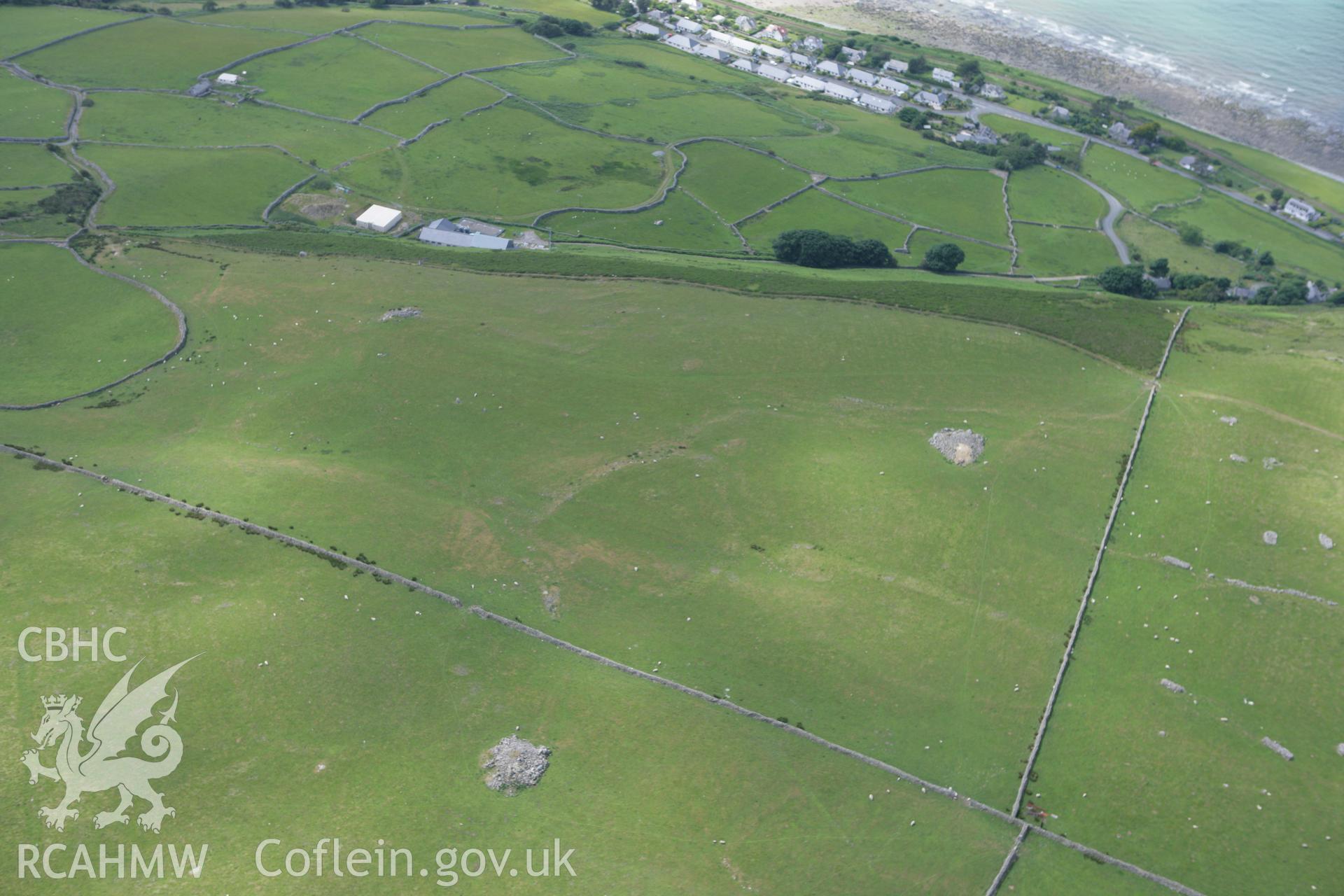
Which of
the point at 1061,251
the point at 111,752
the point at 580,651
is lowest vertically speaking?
the point at 111,752

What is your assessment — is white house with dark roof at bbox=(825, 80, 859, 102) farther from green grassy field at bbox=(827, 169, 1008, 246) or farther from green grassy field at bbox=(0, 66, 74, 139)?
green grassy field at bbox=(0, 66, 74, 139)

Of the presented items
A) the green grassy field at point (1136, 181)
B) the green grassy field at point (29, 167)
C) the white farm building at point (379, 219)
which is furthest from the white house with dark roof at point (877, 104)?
the green grassy field at point (29, 167)

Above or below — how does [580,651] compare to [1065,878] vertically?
below

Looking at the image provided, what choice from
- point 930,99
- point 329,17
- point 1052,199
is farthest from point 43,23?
point 1052,199

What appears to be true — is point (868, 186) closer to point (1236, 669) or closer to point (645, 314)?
point (645, 314)

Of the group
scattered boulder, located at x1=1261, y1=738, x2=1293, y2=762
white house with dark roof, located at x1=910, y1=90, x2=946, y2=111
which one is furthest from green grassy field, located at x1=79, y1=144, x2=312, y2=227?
white house with dark roof, located at x1=910, y1=90, x2=946, y2=111

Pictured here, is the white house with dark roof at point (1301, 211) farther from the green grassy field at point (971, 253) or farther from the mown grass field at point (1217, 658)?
the mown grass field at point (1217, 658)

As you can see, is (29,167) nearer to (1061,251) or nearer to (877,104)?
(877,104)
